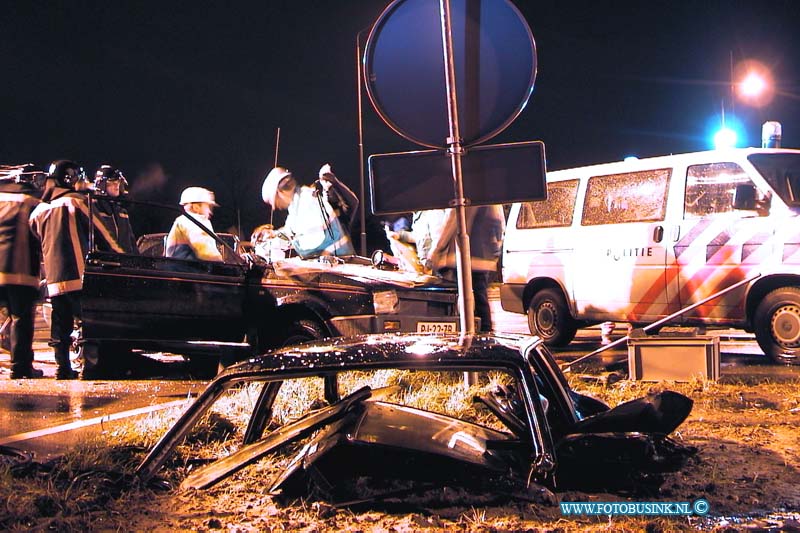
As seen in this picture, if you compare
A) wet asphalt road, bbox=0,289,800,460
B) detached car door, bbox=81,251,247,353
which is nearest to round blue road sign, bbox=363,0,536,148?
wet asphalt road, bbox=0,289,800,460

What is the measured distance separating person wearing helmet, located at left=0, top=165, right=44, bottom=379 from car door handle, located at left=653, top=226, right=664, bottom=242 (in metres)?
6.46

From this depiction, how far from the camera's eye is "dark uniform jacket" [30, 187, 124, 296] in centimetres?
744

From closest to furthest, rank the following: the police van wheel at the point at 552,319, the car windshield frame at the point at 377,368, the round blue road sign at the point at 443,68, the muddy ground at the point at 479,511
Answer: the muddy ground at the point at 479,511
the car windshield frame at the point at 377,368
the round blue road sign at the point at 443,68
the police van wheel at the point at 552,319

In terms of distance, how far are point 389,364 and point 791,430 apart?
305cm

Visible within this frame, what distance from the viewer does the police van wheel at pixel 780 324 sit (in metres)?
7.66

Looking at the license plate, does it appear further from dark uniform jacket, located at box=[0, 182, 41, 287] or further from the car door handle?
dark uniform jacket, located at box=[0, 182, 41, 287]

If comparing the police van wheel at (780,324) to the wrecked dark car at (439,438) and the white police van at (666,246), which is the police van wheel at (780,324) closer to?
the white police van at (666,246)

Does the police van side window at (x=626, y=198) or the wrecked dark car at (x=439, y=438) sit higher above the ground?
the police van side window at (x=626, y=198)

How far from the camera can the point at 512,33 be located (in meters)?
4.16

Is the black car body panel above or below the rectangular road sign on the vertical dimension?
below

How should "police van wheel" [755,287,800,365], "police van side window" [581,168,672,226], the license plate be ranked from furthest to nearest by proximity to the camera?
"police van side window" [581,168,672,226], "police van wheel" [755,287,800,365], the license plate

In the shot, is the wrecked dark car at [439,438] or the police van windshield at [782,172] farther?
the police van windshield at [782,172]

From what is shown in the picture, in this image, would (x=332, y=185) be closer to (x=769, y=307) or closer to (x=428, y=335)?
(x=769, y=307)

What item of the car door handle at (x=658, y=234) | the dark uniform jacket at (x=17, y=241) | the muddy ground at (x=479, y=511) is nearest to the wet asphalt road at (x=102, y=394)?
the dark uniform jacket at (x=17, y=241)
